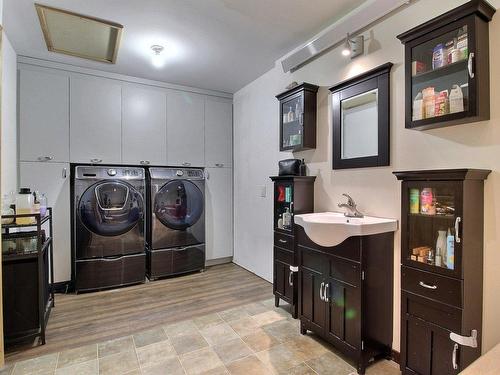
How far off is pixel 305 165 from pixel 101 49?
2684 mm

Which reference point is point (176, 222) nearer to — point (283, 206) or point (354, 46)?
point (283, 206)

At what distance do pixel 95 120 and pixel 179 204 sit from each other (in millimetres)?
1599

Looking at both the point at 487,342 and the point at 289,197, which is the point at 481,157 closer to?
the point at 487,342

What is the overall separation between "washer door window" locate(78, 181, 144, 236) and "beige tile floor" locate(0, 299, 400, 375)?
1.60 meters

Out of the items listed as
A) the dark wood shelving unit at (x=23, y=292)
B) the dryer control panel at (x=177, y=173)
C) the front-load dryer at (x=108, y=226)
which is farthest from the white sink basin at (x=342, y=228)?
the front-load dryer at (x=108, y=226)

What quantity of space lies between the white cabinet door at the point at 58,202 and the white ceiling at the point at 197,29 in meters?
1.38

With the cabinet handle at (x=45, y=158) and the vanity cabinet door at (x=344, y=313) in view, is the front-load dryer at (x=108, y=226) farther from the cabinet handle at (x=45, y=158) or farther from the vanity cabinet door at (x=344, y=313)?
the vanity cabinet door at (x=344, y=313)

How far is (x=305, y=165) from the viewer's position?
3143 mm

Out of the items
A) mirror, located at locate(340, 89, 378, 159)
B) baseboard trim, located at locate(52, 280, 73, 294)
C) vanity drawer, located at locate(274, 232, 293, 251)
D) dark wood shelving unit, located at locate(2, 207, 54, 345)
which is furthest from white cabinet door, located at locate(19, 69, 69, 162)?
mirror, located at locate(340, 89, 378, 159)

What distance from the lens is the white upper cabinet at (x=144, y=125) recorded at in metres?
4.05

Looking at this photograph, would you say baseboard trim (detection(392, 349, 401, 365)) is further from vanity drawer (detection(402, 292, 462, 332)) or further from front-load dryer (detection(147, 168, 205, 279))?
front-load dryer (detection(147, 168, 205, 279))

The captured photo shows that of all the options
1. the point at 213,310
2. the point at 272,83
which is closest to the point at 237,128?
the point at 272,83

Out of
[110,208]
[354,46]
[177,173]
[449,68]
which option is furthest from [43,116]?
[449,68]

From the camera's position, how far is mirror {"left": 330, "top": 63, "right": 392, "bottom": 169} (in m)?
2.28
